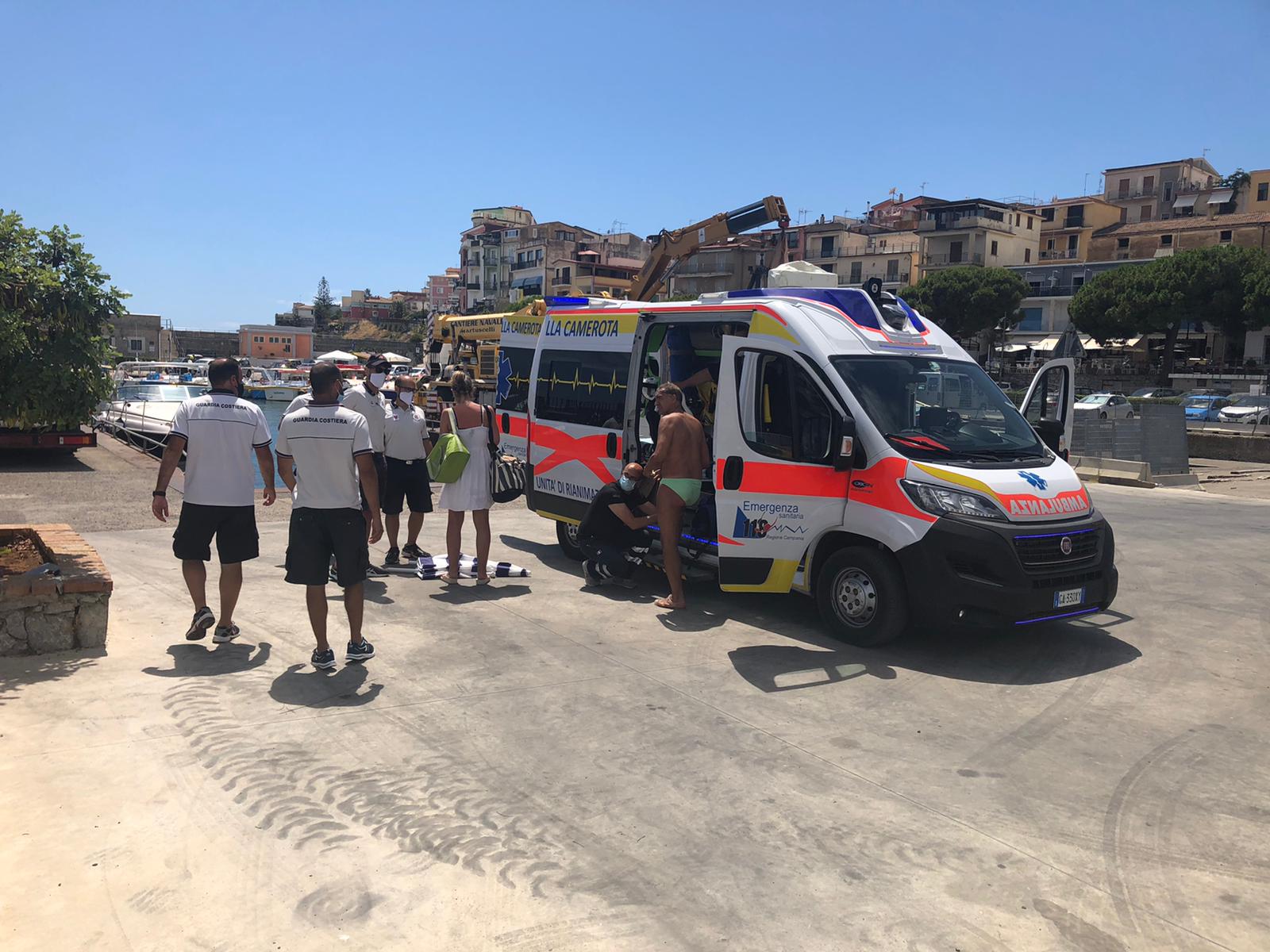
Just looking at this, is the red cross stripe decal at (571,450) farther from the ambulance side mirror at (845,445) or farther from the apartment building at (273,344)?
the apartment building at (273,344)

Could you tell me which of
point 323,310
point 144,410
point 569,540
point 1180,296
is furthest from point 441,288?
point 569,540

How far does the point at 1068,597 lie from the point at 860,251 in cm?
8309

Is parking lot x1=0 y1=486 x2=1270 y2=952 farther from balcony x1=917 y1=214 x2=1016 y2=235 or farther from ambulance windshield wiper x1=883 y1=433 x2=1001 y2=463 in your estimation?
balcony x1=917 y1=214 x2=1016 y2=235

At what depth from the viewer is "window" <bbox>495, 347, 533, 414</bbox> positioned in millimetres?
10648

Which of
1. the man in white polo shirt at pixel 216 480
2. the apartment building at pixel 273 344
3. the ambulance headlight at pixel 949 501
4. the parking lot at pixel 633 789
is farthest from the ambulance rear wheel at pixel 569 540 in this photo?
the apartment building at pixel 273 344

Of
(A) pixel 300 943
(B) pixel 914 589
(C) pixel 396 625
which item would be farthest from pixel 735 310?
(A) pixel 300 943

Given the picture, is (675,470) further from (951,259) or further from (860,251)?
(860,251)

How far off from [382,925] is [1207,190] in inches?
3758

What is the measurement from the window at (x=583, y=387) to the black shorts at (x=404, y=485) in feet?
5.13

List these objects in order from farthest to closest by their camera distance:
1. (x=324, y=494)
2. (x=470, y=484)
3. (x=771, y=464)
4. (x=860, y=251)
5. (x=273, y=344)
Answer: (x=273, y=344)
(x=860, y=251)
(x=470, y=484)
(x=771, y=464)
(x=324, y=494)

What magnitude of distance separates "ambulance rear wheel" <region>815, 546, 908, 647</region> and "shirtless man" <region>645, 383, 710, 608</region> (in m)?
1.28

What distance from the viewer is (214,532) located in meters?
6.26

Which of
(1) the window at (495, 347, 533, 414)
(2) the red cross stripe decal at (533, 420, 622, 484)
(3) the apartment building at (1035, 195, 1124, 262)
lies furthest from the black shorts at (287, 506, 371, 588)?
(3) the apartment building at (1035, 195, 1124, 262)

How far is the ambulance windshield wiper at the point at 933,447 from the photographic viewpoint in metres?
6.54
